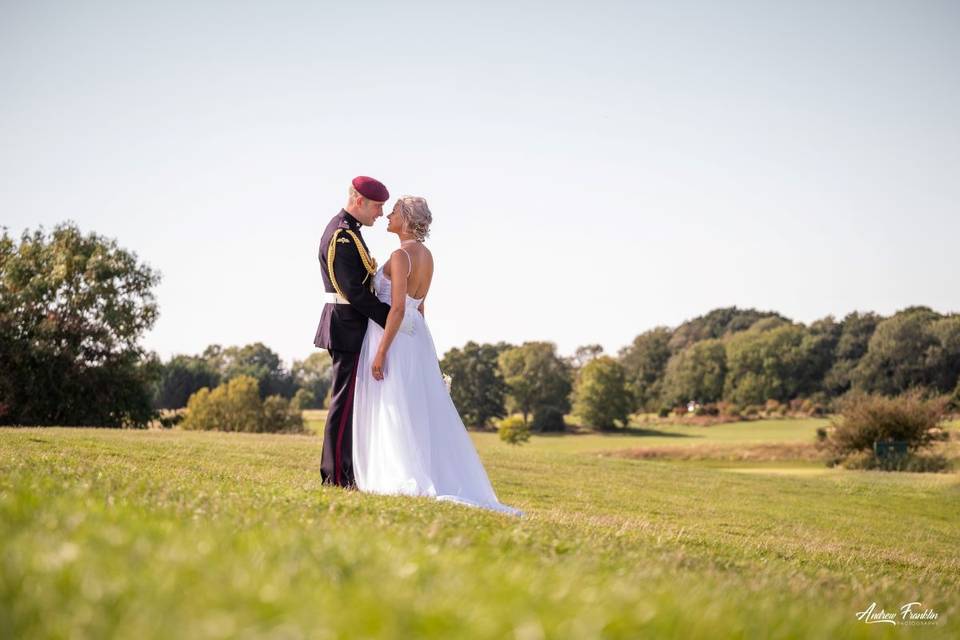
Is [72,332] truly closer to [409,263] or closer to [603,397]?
[409,263]

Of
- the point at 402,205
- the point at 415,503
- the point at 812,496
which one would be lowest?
the point at 812,496

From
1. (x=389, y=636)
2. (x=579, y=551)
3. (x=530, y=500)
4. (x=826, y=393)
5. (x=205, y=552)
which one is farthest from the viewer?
(x=826, y=393)

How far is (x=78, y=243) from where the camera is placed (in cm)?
4234

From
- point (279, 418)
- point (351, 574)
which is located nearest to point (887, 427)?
point (279, 418)

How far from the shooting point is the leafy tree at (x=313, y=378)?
104 m

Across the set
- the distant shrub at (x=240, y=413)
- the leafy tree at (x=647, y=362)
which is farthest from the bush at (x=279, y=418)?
the leafy tree at (x=647, y=362)

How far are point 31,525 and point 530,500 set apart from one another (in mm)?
13867

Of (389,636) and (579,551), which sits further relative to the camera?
(579,551)

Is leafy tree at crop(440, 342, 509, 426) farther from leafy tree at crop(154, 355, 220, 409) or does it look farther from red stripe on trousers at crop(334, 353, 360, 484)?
red stripe on trousers at crop(334, 353, 360, 484)

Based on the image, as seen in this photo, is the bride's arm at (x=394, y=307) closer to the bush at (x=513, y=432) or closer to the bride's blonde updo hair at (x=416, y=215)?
the bride's blonde updo hair at (x=416, y=215)

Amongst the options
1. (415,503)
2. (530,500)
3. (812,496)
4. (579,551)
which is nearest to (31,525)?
(579,551)

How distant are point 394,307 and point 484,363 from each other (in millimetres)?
88027

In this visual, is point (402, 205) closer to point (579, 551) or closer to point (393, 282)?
point (393, 282)

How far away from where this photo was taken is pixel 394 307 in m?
10.0
